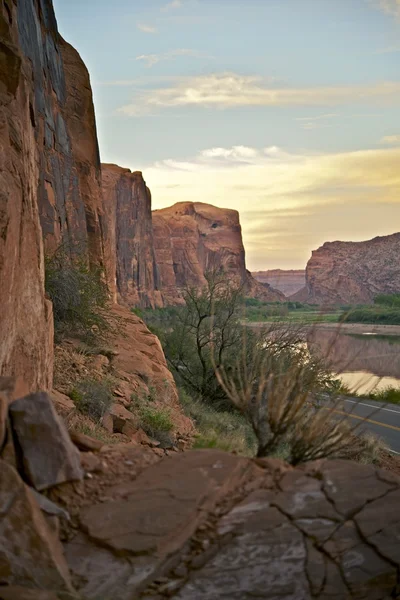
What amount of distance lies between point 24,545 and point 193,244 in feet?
379

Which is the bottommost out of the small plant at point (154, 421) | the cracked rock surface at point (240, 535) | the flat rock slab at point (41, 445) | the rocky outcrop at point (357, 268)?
the small plant at point (154, 421)

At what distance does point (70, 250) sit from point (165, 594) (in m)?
11.9

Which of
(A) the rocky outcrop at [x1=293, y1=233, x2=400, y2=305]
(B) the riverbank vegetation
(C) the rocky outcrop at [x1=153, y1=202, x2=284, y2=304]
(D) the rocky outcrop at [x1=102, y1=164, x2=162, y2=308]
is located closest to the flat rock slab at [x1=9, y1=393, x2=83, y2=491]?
(B) the riverbank vegetation

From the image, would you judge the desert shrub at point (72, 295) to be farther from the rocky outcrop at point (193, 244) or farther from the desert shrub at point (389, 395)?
the rocky outcrop at point (193, 244)

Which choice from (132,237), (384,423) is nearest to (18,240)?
(384,423)

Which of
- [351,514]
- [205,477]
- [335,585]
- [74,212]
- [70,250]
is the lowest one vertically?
[335,585]

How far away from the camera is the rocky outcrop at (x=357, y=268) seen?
155250mm

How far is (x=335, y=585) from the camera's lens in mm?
3961

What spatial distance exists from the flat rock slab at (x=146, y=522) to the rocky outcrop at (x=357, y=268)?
140206 millimetres

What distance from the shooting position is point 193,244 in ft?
389

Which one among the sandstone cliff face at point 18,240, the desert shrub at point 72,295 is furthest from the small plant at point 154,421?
the desert shrub at point 72,295

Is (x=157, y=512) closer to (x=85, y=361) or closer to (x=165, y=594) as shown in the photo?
(x=165, y=594)

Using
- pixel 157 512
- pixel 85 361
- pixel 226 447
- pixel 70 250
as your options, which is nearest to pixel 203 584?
pixel 157 512

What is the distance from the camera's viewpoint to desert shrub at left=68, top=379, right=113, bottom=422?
364 inches
